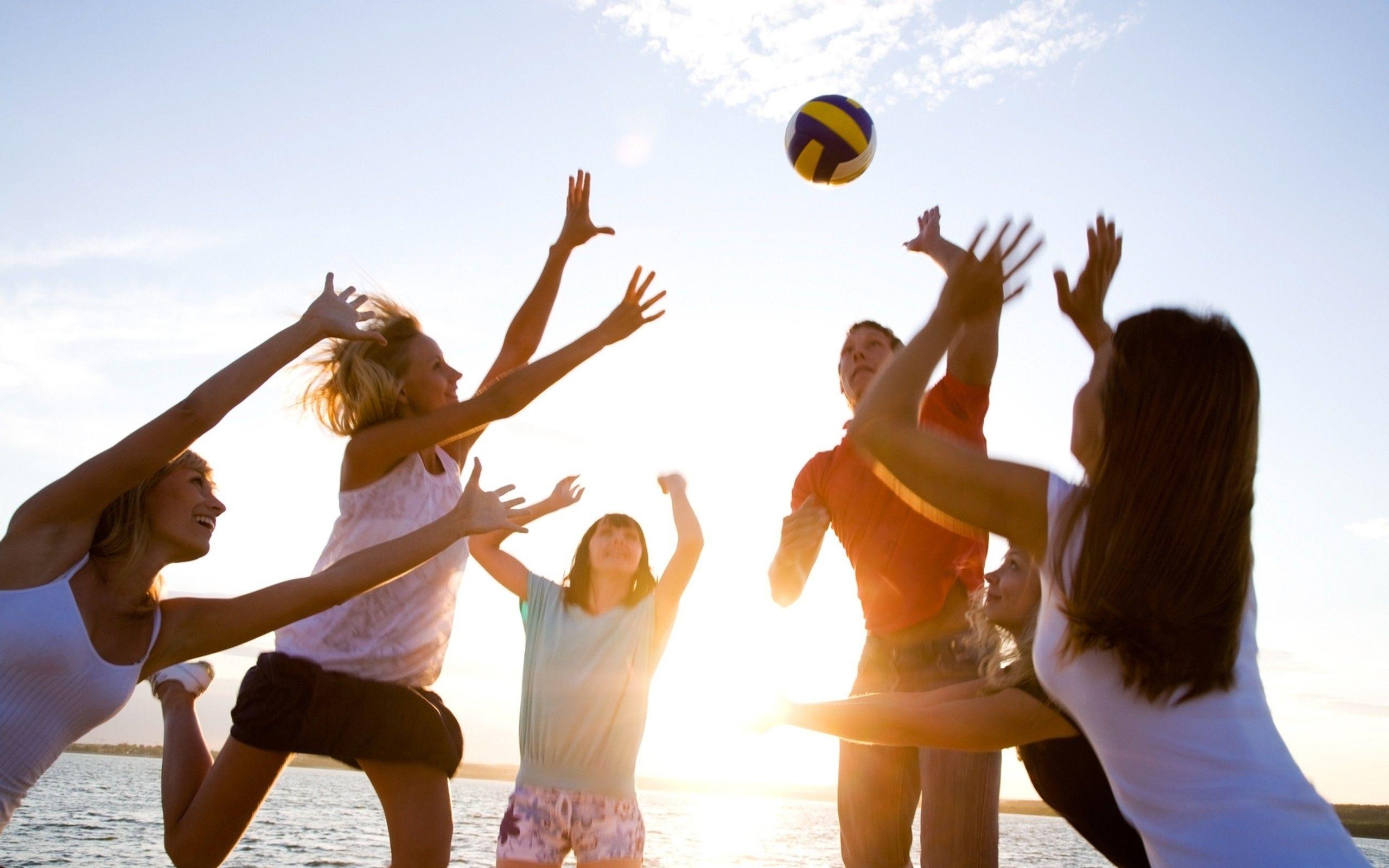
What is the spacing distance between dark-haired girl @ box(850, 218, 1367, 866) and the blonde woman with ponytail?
0.61m

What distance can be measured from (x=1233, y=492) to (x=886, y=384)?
79cm

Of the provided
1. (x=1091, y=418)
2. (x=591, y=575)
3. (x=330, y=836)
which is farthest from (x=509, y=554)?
(x=330, y=836)

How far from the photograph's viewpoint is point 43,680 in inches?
127

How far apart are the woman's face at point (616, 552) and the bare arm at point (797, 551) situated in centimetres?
106

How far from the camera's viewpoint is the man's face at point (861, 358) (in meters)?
4.94

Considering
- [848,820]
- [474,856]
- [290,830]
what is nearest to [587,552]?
[848,820]

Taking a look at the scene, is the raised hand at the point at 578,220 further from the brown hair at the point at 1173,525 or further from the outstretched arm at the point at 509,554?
the brown hair at the point at 1173,525

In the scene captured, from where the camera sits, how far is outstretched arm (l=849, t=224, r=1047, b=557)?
92.7 inches

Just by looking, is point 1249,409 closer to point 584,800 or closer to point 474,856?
point 584,800

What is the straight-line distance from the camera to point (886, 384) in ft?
8.19

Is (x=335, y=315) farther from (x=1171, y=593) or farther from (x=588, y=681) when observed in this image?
(x=1171, y=593)

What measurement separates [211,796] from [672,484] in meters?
3.07

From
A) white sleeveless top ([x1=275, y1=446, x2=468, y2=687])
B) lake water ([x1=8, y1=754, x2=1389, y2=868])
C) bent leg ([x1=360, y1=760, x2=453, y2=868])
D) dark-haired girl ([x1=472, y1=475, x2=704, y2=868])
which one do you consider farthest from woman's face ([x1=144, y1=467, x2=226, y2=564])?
lake water ([x1=8, y1=754, x2=1389, y2=868])

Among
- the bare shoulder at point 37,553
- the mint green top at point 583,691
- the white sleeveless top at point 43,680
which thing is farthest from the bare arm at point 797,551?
the bare shoulder at point 37,553
